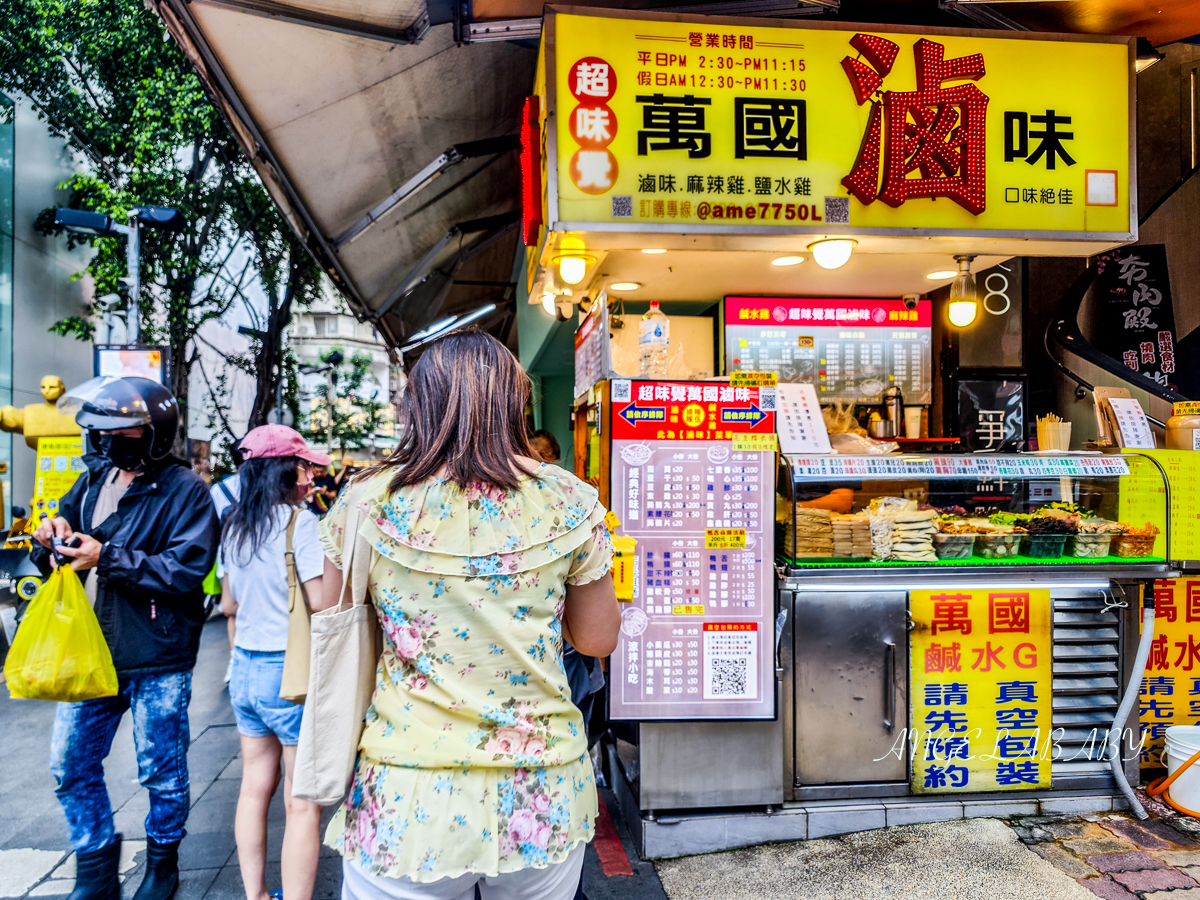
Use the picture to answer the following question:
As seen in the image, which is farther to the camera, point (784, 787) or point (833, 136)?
point (833, 136)

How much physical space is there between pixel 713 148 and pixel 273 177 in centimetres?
367

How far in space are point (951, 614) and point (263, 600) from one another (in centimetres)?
339

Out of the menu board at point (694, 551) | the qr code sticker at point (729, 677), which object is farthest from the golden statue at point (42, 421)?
the qr code sticker at point (729, 677)

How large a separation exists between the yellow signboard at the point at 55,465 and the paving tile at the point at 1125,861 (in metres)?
8.39

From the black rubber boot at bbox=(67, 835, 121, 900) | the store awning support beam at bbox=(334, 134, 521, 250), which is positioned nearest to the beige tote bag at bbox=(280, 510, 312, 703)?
the black rubber boot at bbox=(67, 835, 121, 900)

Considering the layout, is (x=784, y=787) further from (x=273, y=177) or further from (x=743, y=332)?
(x=273, y=177)

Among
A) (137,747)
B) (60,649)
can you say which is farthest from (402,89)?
(137,747)

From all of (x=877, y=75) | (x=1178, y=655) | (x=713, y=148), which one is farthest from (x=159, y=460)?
(x=1178, y=655)

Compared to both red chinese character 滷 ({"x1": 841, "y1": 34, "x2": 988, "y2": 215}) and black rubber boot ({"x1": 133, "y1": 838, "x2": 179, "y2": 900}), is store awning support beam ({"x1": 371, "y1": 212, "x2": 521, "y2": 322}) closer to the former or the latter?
red chinese character 滷 ({"x1": 841, "y1": 34, "x2": 988, "y2": 215})

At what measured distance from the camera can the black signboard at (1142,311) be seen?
712cm

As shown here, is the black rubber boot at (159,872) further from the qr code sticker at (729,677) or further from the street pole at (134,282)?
the street pole at (134,282)

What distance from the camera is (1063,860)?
11.7 feet

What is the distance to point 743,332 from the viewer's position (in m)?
5.75

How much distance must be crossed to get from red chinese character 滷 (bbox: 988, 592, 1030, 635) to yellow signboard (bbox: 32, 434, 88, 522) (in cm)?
776
